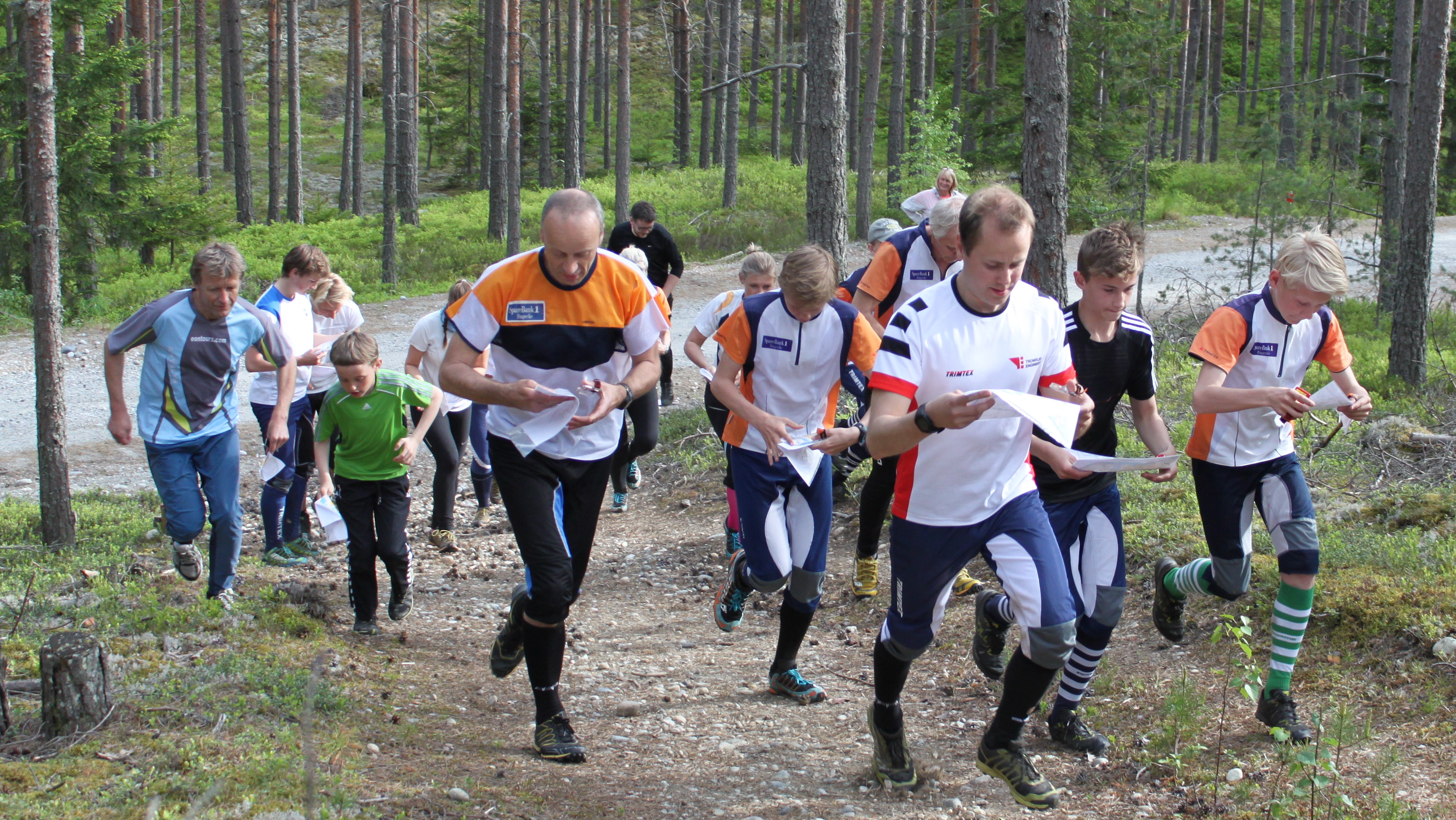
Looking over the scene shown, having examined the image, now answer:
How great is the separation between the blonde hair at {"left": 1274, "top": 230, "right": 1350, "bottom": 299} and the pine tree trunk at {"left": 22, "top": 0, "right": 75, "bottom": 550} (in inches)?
288

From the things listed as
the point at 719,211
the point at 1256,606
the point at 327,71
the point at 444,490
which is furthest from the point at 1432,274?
the point at 327,71

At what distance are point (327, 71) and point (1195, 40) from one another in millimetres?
47089

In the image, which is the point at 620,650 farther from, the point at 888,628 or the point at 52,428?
the point at 52,428

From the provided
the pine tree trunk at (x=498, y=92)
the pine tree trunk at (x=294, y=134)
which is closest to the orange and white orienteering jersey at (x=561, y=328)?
the pine tree trunk at (x=498, y=92)

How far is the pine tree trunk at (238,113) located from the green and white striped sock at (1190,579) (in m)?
27.4

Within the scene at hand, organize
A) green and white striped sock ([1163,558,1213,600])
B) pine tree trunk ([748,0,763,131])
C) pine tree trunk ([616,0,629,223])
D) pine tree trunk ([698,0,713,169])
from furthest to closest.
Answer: pine tree trunk ([748,0,763,131])
pine tree trunk ([698,0,713,169])
pine tree trunk ([616,0,629,223])
green and white striped sock ([1163,558,1213,600])

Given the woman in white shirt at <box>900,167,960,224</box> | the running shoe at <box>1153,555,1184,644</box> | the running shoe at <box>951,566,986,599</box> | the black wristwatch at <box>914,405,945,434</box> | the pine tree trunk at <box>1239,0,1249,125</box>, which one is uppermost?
the pine tree trunk at <box>1239,0,1249,125</box>

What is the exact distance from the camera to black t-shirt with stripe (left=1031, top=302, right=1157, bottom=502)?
4168 millimetres

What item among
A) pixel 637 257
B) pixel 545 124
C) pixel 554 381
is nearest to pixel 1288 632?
pixel 554 381

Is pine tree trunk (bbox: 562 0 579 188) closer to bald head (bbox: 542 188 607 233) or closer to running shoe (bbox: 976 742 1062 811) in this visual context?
bald head (bbox: 542 188 607 233)

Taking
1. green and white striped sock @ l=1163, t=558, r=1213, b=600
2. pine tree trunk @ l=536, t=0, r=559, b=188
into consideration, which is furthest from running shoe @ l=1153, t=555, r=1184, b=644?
pine tree trunk @ l=536, t=0, r=559, b=188

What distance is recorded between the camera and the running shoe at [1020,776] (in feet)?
12.1

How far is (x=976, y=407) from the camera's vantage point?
3.03 meters

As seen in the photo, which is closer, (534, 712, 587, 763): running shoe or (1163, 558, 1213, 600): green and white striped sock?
(534, 712, 587, 763): running shoe
